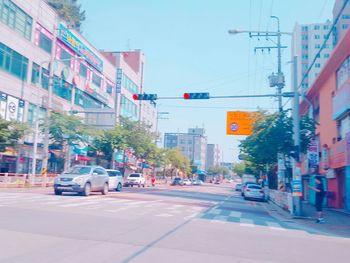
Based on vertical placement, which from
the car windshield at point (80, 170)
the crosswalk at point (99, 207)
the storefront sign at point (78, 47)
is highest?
the storefront sign at point (78, 47)

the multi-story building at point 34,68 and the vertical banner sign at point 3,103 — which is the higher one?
the multi-story building at point 34,68

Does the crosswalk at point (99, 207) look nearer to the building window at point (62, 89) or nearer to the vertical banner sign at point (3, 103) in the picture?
the vertical banner sign at point (3, 103)

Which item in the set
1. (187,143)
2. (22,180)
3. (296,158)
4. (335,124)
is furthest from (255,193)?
(187,143)

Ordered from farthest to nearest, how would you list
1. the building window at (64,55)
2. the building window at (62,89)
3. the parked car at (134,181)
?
the parked car at (134,181)
the building window at (64,55)
the building window at (62,89)

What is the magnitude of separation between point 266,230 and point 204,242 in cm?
385

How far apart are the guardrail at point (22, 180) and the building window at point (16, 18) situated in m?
13.3

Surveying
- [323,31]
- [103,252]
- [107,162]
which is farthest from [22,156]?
[323,31]

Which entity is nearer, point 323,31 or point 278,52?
point 278,52

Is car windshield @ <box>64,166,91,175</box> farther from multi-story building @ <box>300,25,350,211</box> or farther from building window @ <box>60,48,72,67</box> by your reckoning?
building window @ <box>60,48,72,67</box>

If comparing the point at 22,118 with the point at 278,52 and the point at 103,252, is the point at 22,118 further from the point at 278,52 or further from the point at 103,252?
the point at 103,252

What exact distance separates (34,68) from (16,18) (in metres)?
5.11

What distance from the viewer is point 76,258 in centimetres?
698

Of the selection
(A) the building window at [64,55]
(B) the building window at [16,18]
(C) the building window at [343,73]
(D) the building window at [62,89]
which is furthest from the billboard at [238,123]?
(B) the building window at [16,18]

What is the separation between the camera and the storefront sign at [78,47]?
45.0m
